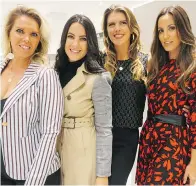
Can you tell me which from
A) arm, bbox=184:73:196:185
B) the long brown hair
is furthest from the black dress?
arm, bbox=184:73:196:185

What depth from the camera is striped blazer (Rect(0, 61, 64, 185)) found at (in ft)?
4.55

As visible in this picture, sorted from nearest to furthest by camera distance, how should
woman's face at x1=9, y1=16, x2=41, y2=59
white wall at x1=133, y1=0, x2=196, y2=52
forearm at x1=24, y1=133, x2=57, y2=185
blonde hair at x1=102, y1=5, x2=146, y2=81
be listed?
forearm at x1=24, y1=133, x2=57, y2=185 < woman's face at x1=9, y1=16, x2=41, y2=59 < blonde hair at x1=102, y1=5, x2=146, y2=81 < white wall at x1=133, y1=0, x2=196, y2=52

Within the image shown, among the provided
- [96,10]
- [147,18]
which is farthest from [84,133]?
[96,10]

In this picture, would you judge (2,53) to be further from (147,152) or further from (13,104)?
(147,152)

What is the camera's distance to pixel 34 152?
1445 millimetres

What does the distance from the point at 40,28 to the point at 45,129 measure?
63cm

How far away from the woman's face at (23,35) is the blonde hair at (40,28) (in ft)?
0.09

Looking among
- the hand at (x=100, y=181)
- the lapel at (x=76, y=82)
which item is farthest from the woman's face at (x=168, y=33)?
the hand at (x=100, y=181)

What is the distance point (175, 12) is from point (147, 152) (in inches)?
37.1

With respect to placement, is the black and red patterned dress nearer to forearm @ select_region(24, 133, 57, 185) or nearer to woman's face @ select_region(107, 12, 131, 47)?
woman's face @ select_region(107, 12, 131, 47)

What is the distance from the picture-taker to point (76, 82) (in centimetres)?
166

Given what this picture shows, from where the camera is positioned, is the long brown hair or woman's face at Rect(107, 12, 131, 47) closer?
the long brown hair

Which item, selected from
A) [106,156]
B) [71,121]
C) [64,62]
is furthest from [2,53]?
[106,156]

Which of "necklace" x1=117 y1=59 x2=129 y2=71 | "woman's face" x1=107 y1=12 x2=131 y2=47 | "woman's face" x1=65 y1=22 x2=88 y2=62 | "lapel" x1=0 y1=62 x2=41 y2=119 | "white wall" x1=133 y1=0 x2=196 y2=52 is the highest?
"white wall" x1=133 y1=0 x2=196 y2=52
